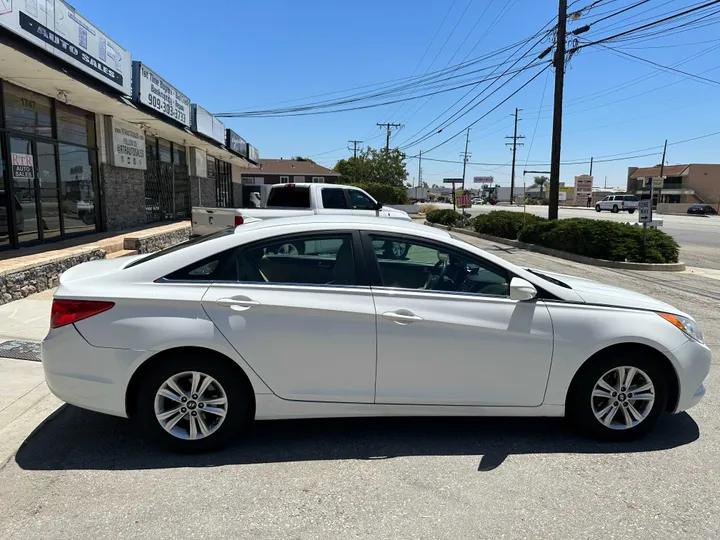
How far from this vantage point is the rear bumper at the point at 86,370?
11.0 ft

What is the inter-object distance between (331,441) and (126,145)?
546 inches

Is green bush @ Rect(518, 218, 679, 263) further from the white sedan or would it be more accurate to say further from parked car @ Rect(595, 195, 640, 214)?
parked car @ Rect(595, 195, 640, 214)

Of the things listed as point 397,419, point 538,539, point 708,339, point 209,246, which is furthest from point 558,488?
point 708,339

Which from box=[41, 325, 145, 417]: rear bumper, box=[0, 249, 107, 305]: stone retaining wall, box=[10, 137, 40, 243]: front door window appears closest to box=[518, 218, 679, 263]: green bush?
box=[0, 249, 107, 305]: stone retaining wall

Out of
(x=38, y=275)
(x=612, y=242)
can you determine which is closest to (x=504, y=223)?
(x=612, y=242)

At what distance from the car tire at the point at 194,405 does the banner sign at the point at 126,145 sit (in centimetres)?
1250

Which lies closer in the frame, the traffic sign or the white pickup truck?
the white pickup truck

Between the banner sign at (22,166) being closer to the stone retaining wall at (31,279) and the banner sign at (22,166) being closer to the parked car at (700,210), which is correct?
the stone retaining wall at (31,279)

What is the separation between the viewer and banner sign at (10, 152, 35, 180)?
32.2ft

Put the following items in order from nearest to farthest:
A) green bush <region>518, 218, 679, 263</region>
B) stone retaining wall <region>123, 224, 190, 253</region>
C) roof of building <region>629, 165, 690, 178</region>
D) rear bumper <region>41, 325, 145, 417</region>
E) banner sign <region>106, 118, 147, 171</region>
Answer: rear bumper <region>41, 325, 145, 417</region>
stone retaining wall <region>123, 224, 190, 253</region>
green bush <region>518, 218, 679, 263</region>
banner sign <region>106, 118, 147, 171</region>
roof of building <region>629, 165, 690, 178</region>

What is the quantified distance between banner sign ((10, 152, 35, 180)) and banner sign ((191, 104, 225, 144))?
8.88 m

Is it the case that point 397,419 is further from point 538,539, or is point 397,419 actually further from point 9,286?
point 9,286

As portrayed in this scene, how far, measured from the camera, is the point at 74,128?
12.5 metres

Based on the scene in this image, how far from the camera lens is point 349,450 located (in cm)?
361
